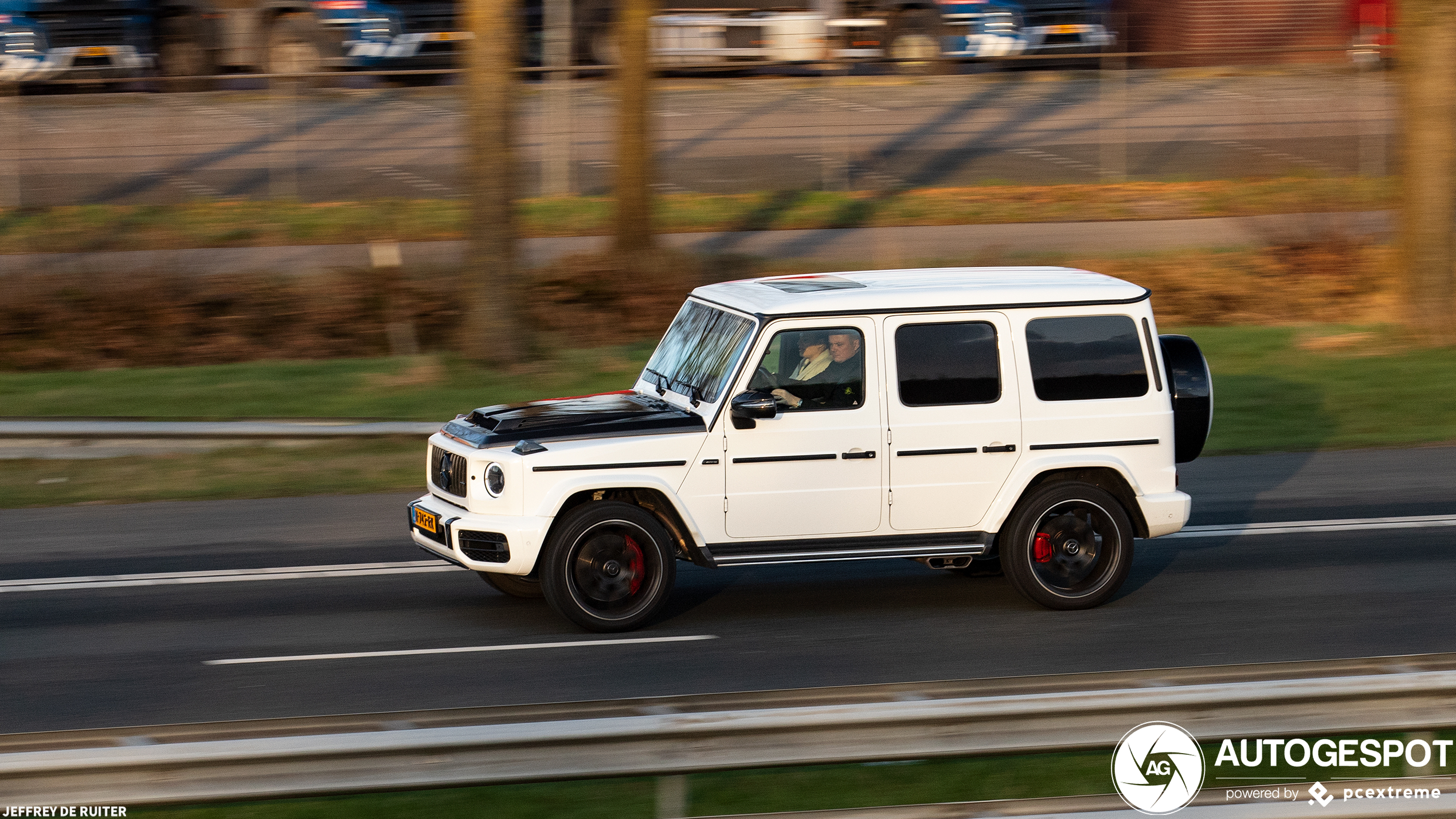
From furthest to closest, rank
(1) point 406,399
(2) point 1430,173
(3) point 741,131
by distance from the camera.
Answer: (3) point 741,131 → (2) point 1430,173 → (1) point 406,399

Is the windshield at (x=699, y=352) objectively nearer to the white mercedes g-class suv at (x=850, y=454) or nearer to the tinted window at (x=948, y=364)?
the white mercedes g-class suv at (x=850, y=454)

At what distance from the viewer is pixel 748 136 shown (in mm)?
27844

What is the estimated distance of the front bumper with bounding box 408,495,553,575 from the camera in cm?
791

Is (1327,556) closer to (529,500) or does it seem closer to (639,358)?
(529,500)

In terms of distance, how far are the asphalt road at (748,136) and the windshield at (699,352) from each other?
16.3 meters

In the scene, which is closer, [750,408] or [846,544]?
[750,408]

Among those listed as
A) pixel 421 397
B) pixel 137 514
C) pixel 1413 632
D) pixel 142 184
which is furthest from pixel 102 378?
pixel 1413 632

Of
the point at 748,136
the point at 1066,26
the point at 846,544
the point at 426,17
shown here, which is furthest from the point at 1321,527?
the point at 426,17

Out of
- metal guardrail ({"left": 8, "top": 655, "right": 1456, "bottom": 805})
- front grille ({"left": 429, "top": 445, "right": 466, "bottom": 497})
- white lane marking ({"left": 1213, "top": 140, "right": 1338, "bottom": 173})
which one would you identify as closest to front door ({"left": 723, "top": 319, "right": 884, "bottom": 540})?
front grille ({"left": 429, "top": 445, "right": 466, "bottom": 497})

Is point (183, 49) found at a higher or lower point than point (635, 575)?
higher

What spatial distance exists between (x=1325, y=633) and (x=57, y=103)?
81.4 ft

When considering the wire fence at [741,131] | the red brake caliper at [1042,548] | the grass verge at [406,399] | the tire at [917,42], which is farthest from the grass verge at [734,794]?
the tire at [917,42]

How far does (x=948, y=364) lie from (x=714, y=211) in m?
16.3

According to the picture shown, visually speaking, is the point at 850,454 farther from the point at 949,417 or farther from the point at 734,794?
the point at 734,794
